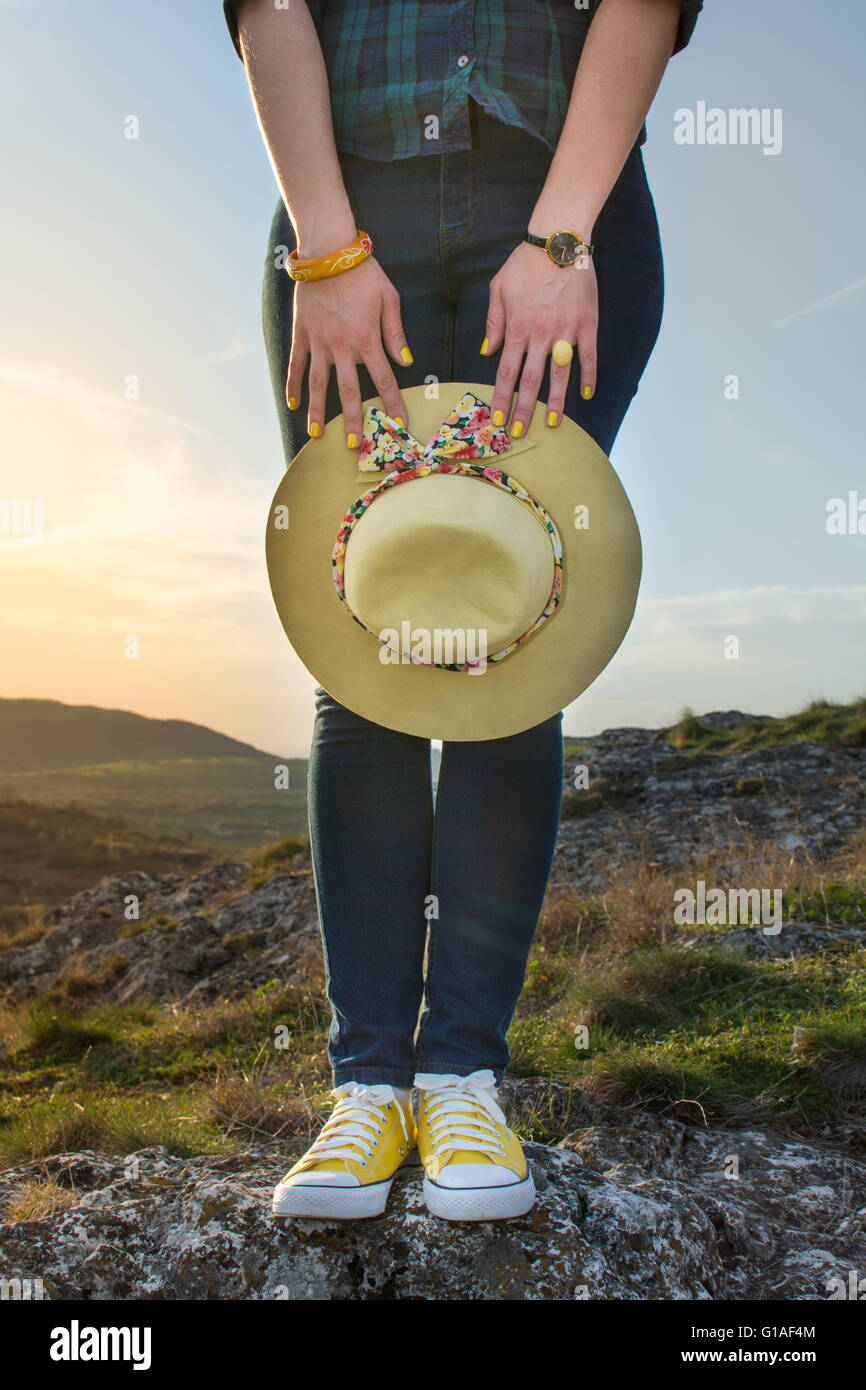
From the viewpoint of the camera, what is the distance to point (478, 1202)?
5.53 ft

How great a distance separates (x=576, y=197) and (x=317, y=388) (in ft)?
2.01

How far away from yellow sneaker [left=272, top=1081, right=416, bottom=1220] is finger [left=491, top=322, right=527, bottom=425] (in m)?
1.34

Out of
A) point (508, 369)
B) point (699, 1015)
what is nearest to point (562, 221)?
point (508, 369)

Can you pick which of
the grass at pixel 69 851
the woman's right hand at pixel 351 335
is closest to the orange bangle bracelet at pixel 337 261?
the woman's right hand at pixel 351 335

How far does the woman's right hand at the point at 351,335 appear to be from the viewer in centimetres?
Result: 186

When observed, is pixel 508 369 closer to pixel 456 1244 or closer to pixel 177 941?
pixel 456 1244

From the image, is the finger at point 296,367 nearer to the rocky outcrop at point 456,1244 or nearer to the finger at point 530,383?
the finger at point 530,383

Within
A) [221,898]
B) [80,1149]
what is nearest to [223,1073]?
[80,1149]

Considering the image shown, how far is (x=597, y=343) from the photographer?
1965mm

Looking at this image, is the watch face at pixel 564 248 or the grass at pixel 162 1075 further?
the grass at pixel 162 1075

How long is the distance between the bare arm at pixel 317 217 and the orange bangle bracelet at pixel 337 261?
1 cm

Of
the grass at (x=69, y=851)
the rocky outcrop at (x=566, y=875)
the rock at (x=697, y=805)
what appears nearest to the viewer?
the rocky outcrop at (x=566, y=875)
